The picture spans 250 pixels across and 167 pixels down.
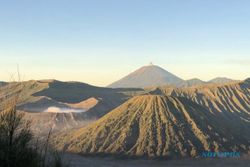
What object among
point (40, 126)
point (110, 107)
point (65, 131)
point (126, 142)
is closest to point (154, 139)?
point (126, 142)

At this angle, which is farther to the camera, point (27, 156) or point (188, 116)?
point (188, 116)

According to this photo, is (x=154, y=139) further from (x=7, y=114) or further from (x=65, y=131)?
(x=7, y=114)

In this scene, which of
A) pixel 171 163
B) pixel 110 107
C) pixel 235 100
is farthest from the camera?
pixel 235 100

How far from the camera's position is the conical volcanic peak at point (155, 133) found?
93000 millimetres

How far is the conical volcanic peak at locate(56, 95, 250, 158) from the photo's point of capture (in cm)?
9300

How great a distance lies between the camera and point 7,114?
49.4 ft

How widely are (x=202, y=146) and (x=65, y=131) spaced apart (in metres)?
39.5

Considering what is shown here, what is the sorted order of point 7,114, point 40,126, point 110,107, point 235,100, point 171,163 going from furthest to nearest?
1. point 235,100
2. point 110,107
3. point 40,126
4. point 171,163
5. point 7,114

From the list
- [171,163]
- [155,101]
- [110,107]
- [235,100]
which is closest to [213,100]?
[235,100]

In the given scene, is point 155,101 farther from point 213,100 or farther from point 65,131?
point 213,100

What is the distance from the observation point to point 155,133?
10150 cm

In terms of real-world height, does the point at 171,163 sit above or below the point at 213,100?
below

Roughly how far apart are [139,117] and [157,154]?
Answer: 21.4 meters

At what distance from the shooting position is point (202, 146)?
95.0 m
